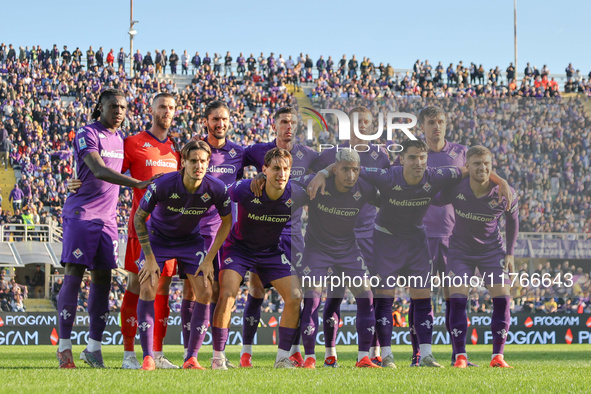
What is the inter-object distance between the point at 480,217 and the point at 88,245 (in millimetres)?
4292

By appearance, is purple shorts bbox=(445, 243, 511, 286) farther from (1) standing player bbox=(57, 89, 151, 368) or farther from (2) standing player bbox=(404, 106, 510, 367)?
(1) standing player bbox=(57, 89, 151, 368)

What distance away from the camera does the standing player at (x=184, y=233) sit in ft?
26.5

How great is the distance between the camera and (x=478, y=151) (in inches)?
362

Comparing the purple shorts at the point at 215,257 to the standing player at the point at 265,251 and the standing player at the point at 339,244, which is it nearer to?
the standing player at the point at 265,251

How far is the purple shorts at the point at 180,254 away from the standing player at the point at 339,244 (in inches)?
49.0

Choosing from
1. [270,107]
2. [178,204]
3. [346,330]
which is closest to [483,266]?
[178,204]

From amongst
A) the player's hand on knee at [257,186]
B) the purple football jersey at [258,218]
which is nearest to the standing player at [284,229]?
the purple football jersey at [258,218]

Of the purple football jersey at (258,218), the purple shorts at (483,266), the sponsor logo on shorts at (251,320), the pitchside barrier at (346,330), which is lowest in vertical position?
the pitchside barrier at (346,330)

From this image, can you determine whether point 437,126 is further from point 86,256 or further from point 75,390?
point 75,390

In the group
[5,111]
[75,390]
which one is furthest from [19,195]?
[75,390]

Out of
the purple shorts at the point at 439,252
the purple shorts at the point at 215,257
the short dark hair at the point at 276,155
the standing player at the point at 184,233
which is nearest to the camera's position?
the standing player at the point at 184,233

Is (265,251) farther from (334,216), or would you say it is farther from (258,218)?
(334,216)

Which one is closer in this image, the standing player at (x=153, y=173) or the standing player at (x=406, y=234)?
the standing player at (x=153, y=173)

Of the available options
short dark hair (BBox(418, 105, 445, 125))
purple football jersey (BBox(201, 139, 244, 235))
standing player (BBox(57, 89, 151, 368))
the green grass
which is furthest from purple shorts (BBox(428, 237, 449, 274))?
standing player (BBox(57, 89, 151, 368))
